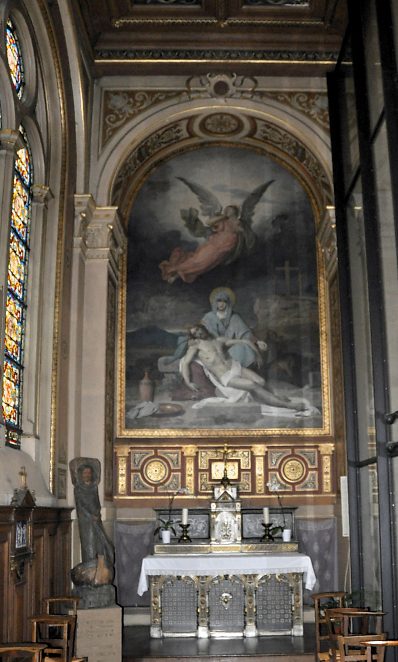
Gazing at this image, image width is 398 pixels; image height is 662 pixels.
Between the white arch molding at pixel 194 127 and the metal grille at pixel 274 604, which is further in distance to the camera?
the white arch molding at pixel 194 127

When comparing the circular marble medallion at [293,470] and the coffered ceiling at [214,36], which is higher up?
the coffered ceiling at [214,36]

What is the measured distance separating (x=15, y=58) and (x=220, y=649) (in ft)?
24.1

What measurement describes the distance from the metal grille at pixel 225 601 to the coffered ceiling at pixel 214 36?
760 centimetres

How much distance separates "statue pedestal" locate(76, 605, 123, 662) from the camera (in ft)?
29.1

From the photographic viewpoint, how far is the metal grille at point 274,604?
10.5 m

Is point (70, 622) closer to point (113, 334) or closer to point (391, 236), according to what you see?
point (391, 236)

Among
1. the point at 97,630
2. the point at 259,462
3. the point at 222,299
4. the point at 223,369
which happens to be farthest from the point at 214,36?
the point at 97,630

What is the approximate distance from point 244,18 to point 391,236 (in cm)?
594

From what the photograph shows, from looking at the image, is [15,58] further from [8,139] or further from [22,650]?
[22,650]

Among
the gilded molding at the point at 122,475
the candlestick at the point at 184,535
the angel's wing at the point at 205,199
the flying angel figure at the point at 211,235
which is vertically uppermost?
the angel's wing at the point at 205,199

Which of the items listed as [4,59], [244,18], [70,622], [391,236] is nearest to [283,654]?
[70,622]

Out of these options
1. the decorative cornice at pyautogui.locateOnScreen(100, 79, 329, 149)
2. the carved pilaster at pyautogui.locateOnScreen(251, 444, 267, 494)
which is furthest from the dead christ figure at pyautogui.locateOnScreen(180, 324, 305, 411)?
the decorative cornice at pyautogui.locateOnScreen(100, 79, 329, 149)

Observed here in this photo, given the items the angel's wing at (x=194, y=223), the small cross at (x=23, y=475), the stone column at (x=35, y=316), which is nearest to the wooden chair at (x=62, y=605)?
the small cross at (x=23, y=475)

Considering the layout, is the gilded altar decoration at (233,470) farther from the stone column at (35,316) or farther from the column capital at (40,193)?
the column capital at (40,193)
